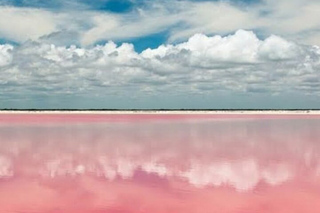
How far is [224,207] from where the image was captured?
11930mm

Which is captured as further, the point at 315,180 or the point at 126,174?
the point at 126,174

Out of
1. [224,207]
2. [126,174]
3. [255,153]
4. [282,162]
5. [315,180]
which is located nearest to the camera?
[224,207]

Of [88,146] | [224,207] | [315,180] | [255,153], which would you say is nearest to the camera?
[224,207]

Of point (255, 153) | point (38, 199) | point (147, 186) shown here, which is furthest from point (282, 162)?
point (38, 199)

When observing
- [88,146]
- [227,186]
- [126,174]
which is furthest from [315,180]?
[88,146]

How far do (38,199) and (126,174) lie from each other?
4841mm

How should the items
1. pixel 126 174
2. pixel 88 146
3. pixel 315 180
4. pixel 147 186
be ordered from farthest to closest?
pixel 88 146 → pixel 126 174 → pixel 315 180 → pixel 147 186

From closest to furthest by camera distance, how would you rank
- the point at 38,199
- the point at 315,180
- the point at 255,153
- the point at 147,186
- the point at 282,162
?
1. the point at 38,199
2. the point at 147,186
3. the point at 315,180
4. the point at 282,162
5. the point at 255,153

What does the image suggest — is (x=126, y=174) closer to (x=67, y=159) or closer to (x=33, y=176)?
(x=33, y=176)

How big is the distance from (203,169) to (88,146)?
11.1 m

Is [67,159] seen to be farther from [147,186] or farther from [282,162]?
[282,162]

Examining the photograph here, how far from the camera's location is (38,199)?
1278cm

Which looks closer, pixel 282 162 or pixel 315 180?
pixel 315 180

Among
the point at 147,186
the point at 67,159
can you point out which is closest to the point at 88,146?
the point at 67,159
